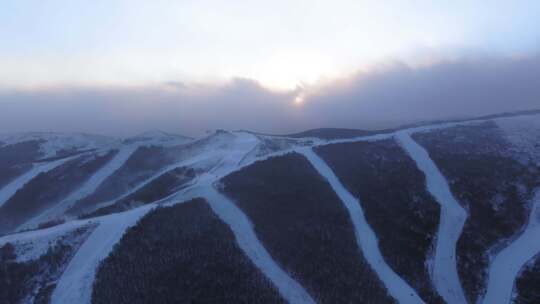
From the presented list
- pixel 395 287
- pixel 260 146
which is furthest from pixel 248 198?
pixel 260 146

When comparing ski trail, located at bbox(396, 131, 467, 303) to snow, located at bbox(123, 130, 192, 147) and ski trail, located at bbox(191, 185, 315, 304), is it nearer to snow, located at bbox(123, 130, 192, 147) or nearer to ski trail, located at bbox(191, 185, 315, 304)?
ski trail, located at bbox(191, 185, 315, 304)

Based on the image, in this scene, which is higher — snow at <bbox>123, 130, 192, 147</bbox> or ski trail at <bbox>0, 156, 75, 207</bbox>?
snow at <bbox>123, 130, 192, 147</bbox>

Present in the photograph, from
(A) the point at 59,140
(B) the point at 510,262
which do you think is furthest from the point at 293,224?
(A) the point at 59,140

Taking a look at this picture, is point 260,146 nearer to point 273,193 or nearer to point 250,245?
point 273,193

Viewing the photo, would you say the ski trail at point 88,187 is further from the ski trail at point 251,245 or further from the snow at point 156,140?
the ski trail at point 251,245

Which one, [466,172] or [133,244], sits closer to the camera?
[133,244]

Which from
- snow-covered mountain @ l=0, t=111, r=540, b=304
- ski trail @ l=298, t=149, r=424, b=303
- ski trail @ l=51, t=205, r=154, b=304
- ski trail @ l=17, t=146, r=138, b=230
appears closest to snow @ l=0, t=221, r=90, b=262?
snow-covered mountain @ l=0, t=111, r=540, b=304
